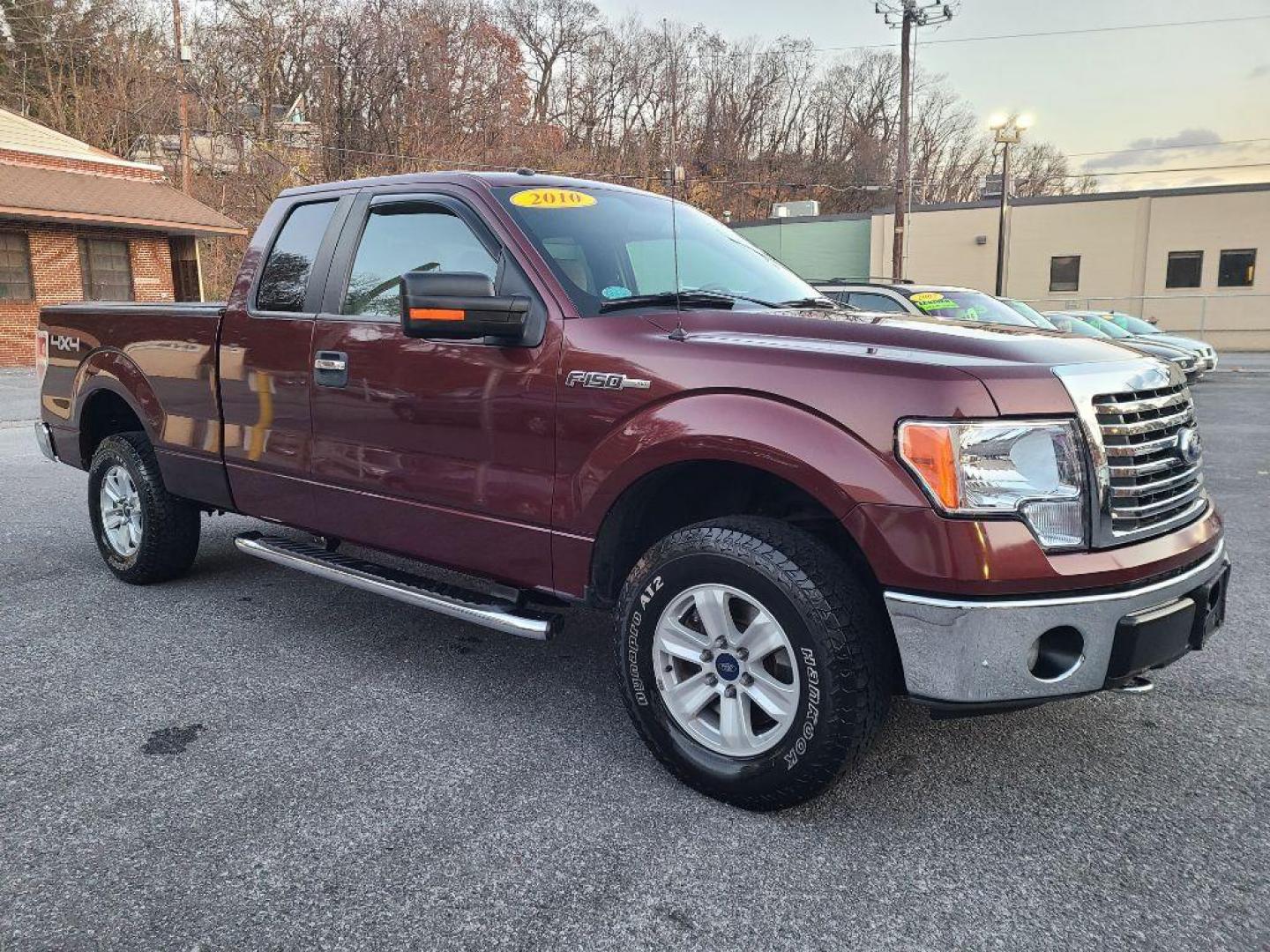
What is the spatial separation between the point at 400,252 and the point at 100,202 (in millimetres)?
22794

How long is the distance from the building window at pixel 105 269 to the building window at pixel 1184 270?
107ft

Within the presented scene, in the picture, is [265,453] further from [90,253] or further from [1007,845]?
[90,253]

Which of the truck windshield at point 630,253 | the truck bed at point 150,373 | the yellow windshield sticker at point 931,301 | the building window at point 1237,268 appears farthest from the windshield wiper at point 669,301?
the building window at point 1237,268

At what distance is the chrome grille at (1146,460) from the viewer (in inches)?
98.7

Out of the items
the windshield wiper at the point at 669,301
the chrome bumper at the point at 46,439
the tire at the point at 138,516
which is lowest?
the tire at the point at 138,516

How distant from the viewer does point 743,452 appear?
2.69 meters

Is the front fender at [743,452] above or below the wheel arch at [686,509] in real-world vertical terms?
above

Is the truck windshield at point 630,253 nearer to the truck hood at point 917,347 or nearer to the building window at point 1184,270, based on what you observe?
the truck hood at point 917,347

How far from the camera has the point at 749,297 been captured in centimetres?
355

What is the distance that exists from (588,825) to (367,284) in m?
2.30

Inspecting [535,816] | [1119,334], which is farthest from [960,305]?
[1119,334]

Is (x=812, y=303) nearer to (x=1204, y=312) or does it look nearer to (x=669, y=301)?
(x=669, y=301)

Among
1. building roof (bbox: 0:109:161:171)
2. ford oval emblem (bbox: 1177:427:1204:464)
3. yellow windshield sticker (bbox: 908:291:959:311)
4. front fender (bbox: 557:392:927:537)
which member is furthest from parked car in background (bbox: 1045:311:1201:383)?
building roof (bbox: 0:109:161:171)

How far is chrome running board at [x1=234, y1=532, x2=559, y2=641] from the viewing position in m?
3.25
